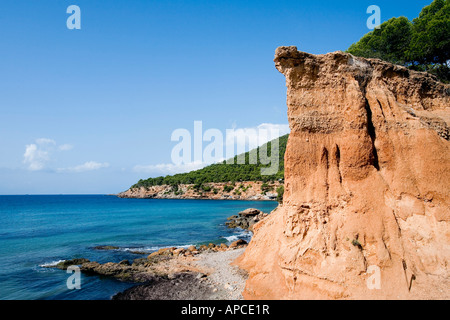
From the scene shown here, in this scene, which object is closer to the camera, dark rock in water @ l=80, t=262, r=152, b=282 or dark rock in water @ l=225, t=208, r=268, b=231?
dark rock in water @ l=80, t=262, r=152, b=282

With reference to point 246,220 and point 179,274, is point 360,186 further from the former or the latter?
point 246,220

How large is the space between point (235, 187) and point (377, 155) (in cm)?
10579

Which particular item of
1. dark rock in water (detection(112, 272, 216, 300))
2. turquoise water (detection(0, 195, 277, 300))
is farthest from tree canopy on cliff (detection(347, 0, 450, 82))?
turquoise water (detection(0, 195, 277, 300))

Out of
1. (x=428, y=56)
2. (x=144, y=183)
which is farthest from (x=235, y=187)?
(x=428, y=56)

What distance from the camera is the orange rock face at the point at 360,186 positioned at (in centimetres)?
1052

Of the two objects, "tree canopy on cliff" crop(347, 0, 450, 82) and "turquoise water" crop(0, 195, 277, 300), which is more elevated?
"tree canopy on cliff" crop(347, 0, 450, 82)

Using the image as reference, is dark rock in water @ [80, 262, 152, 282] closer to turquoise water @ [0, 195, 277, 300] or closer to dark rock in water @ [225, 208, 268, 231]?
turquoise water @ [0, 195, 277, 300]

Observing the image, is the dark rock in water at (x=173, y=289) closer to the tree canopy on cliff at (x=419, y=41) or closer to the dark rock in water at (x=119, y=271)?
the dark rock in water at (x=119, y=271)

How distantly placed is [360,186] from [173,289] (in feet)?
39.6

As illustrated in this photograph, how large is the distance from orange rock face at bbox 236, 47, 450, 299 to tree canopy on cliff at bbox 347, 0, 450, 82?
13037 millimetres

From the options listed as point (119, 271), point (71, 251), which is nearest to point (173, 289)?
point (119, 271)

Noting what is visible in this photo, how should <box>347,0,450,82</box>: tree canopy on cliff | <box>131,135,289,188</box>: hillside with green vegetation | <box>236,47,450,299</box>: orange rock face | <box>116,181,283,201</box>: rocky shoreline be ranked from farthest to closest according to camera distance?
<box>131,135,289,188</box>: hillside with green vegetation → <box>116,181,283,201</box>: rocky shoreline → <box>347,0,450,82</box>: tree canopy on cliff → <box>236,47,450,299</box>: orange rock face

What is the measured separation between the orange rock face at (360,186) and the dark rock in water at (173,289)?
3.47m

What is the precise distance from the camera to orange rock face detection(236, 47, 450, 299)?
10516mm
